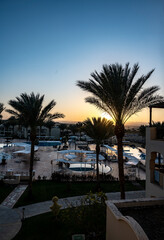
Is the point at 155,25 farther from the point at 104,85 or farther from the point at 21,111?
the point at 21,111

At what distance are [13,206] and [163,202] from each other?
819 cm

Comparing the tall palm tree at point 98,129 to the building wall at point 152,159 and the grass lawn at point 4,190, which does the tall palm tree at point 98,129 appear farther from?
the grass lawn at point 4,190

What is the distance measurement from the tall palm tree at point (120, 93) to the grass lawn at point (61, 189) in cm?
516

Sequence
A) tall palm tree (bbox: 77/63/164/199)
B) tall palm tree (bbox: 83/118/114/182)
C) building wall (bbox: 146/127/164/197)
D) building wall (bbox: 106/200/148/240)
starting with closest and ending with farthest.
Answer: building wall (bbox: 106/200/148/240), building wall (bbox: 146/127/164/197), tall palm tree (bbox: 77/63/164/199), tall palm tree (bbox: 83/118/114/182)

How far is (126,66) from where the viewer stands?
8.91m

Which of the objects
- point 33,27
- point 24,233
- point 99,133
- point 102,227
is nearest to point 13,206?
point 24,233

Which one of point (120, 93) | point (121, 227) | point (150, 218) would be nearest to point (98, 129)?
point (120, 93)

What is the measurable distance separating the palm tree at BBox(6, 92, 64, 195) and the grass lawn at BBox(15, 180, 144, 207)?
1291mm

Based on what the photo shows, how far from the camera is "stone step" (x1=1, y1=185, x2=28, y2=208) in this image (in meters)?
10.7

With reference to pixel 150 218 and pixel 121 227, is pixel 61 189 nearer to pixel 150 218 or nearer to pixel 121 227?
pixel 150 218

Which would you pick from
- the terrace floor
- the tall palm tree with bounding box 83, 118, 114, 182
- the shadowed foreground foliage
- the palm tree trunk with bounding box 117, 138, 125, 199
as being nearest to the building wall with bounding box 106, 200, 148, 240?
the terrace floor

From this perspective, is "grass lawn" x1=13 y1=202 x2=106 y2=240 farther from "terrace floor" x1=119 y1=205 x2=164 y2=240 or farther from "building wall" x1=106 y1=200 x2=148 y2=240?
"terrace floor" x1=119 y1=205 x2=164 y2=240

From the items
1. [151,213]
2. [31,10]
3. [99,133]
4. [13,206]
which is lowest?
[13,206]

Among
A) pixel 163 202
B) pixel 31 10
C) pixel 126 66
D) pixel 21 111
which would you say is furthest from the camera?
pixel 21 111
